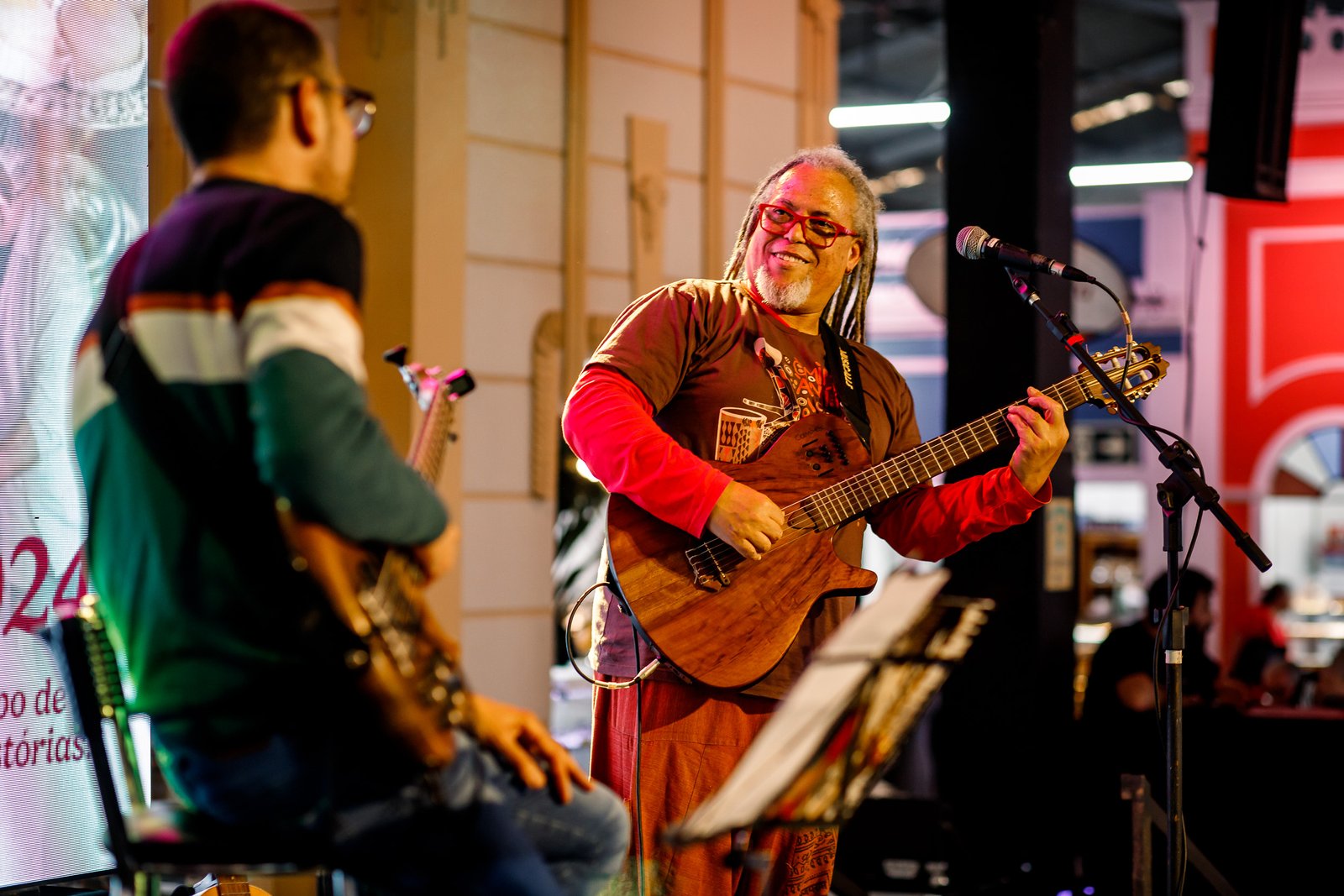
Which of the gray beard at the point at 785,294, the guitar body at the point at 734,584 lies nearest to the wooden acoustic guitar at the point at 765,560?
the guitar body at the point at 734,584

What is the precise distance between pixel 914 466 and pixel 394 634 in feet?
5.21

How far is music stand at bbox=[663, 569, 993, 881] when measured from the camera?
147 cm

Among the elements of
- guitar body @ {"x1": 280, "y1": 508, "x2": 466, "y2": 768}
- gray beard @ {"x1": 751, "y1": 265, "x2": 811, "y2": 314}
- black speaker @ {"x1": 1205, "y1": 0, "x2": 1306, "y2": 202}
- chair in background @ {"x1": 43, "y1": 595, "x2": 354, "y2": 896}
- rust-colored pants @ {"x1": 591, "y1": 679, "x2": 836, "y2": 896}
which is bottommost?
rust-colored pants @ {"x1": 591, "y1": 679, "x2": 836, "y2": 896}

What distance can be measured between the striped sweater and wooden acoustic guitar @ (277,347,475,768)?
21 mm

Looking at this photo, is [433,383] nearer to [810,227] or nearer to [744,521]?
[744,521]

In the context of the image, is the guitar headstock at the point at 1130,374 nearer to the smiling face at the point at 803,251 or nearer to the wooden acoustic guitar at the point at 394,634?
the smiling face at the point at 803,251

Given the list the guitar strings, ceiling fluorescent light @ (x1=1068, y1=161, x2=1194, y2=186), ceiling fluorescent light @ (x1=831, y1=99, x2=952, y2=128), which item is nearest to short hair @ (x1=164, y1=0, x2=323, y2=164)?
the guitar strings

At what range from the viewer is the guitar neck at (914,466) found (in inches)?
107

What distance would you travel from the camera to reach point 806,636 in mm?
2666

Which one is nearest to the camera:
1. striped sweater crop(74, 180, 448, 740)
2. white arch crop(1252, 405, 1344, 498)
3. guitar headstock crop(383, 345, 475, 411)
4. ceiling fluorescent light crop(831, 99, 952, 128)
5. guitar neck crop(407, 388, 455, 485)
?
striped sweater crop(74, 180, 448, 740)

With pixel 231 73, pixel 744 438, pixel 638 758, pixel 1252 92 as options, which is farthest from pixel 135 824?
pixel 1252 92

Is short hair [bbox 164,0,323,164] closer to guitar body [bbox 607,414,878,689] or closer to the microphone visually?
guitar body [bbox 607,414,878,689]

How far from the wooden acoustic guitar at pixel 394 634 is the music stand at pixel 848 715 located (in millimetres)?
294

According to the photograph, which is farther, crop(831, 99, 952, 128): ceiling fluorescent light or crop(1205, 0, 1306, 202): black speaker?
crop(831, 99, 952, 128): ceiling fluorescent light
